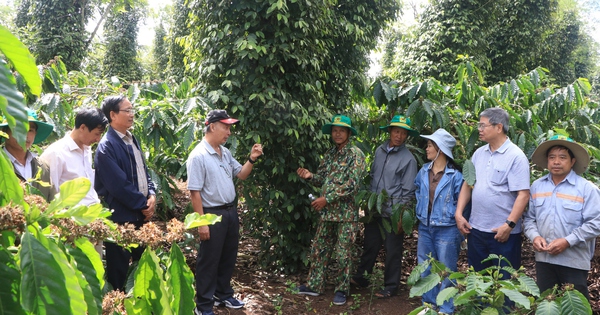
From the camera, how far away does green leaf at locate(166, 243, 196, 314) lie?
0.91 m

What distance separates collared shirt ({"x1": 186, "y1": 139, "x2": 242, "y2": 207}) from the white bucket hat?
5.14 feet

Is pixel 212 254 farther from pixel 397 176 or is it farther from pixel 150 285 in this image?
pixel 150 285

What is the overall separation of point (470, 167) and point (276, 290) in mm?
2057

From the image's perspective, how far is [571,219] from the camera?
111 inches

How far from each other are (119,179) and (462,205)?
2431 mm

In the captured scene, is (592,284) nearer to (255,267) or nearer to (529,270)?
(529,270)

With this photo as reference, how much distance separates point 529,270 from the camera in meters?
4.79

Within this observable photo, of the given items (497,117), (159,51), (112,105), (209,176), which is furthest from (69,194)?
(159,51)

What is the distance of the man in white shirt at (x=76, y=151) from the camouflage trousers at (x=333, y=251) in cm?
194

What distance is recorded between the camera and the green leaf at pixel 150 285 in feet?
2.84

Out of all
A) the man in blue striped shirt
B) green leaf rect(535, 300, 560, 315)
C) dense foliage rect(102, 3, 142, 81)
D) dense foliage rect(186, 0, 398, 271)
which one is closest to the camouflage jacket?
dense foliage rect(186, 0, 398, 271)

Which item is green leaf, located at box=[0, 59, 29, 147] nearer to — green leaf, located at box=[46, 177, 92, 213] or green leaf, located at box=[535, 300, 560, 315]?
green leaf, located at box=[46, 177, 92, 213]

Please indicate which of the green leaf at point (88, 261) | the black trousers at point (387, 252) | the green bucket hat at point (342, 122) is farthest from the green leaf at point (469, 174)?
the green leaf at point (88, 261)

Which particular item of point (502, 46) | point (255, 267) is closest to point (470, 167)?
point (255, 267)
